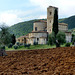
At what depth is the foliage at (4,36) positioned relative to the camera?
2012cm

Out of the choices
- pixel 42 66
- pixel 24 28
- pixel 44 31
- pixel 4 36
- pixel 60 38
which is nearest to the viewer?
pixel 42 66

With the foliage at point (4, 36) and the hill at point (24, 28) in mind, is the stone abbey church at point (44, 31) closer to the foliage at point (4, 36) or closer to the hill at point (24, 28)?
the foliage at point (4, 36)

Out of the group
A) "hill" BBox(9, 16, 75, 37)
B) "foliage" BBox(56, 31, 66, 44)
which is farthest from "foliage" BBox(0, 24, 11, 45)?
"hill" BBox(9, 16, 75, 37)

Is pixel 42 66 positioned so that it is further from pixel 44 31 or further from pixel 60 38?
pixel 44 31

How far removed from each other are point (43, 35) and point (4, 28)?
3873cm

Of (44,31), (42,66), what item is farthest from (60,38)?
(42,66)

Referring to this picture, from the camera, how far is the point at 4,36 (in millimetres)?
20172

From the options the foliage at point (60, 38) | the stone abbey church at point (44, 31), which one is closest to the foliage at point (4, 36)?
the foliage at point (60, 38)

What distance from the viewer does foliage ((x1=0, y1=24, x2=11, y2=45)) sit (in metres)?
20.1

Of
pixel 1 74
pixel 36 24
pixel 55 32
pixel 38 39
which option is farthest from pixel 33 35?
pixel 1 74

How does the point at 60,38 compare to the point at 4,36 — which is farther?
the point at 60,38

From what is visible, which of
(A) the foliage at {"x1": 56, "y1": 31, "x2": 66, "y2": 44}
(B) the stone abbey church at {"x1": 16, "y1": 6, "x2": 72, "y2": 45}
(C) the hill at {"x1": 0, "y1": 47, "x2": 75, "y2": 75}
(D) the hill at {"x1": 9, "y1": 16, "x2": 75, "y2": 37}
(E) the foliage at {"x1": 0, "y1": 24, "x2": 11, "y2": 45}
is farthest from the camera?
(D) the hill at {"x1": 9, "y1": 16, "x2": 75, "y2": 37}

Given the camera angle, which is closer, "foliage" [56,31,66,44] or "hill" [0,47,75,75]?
"hill" [0,47,75,75]

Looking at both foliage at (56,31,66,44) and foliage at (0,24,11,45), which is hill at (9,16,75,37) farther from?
foliage at (0,24,11,45)
